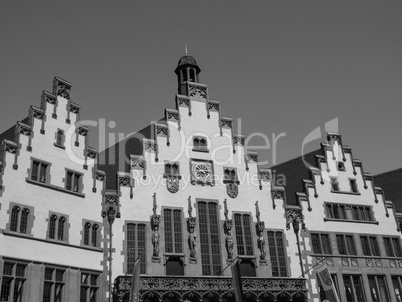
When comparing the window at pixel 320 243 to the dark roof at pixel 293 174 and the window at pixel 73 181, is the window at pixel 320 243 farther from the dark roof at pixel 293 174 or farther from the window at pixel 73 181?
the window at pixel 73 181

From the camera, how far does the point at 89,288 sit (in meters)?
33.1

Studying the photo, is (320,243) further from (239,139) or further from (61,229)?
(61,229)

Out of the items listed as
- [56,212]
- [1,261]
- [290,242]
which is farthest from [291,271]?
[1,261]

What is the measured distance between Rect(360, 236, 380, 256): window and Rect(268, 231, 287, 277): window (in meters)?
7.55

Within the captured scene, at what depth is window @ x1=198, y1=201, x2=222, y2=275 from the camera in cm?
3697

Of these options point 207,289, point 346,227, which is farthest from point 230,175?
point 346,227

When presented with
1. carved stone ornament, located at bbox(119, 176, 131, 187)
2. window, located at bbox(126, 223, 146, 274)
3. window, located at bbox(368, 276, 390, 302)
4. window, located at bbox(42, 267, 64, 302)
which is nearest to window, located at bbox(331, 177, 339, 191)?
window, located at bbox(368, 276, 390, 302)

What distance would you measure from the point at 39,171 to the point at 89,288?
8.06 metres

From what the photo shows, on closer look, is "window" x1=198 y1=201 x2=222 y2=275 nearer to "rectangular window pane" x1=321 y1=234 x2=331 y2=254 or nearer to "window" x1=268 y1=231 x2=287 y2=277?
"window" x1=268 y1=231 x2=287 y2=277

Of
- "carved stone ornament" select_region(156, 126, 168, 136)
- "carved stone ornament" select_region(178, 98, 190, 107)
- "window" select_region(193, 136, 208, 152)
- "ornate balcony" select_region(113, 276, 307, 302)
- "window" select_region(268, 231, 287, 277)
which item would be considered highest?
"carved stone ornament" select_region(178, 98, 190, 107)

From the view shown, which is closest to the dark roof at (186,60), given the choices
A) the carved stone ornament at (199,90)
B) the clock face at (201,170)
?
the carved stone ornament at (199,90)

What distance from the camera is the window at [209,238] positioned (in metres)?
37.0

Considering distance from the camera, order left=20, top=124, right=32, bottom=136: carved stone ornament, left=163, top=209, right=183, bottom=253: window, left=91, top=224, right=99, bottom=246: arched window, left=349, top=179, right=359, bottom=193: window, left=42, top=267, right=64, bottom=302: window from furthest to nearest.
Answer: left=349, top=179, right=359, bottom=193: window < left=163, top=209, right=183, bottom=253: window < left=91, top=224, right=99, bottom=246: arched window < left=20, top=124, right=32, bottom=136: carved stone ornament < left=42, top=267, right=64, bottom=302: window

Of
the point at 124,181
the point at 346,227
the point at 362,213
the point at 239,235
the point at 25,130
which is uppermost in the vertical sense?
the point at 25,130
